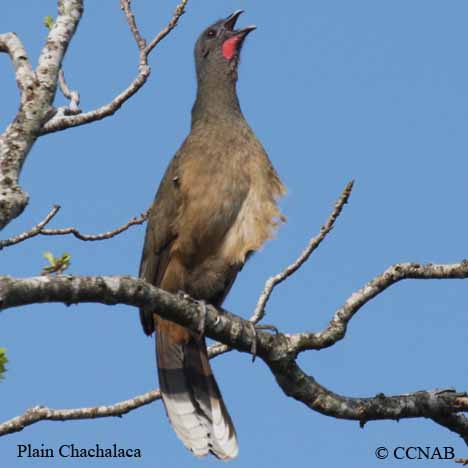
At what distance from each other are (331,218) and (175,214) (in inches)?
50.4

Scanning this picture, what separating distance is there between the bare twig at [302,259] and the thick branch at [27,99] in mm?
1384

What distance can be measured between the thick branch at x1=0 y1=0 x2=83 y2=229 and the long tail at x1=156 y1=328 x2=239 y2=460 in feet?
6.21

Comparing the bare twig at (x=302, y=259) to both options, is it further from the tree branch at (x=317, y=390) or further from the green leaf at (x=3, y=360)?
the green leaf at (x=3, y=360)

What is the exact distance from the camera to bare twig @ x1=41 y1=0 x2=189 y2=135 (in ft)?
12.1

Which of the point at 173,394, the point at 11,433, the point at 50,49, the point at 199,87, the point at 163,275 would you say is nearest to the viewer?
the point at 50,49

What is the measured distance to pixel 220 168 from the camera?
512 centimetres

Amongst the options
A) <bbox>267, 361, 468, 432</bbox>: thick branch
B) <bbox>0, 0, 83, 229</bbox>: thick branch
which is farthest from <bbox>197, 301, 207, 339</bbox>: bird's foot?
<bbox>0, 0, 83, 229</bbox>: thick branch

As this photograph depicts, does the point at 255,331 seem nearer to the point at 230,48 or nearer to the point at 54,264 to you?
the point at 54,264

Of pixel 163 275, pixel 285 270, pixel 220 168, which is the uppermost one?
pixel 220 168

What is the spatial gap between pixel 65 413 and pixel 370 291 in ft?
5.17

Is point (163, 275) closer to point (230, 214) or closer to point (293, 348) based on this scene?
point (230, 214)

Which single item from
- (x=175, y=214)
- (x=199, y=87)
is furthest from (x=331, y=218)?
(x=199, y=87)

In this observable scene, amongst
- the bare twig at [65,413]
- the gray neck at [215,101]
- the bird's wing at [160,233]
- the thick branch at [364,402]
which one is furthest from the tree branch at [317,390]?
the gray neck at [215,101]

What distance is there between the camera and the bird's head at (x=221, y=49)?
6043 millimetres
